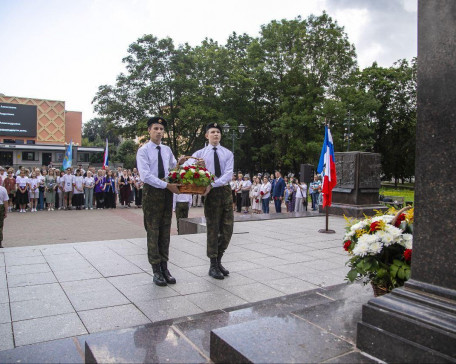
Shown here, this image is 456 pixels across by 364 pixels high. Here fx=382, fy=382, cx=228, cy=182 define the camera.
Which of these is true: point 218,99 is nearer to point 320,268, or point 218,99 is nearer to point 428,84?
point 320,268

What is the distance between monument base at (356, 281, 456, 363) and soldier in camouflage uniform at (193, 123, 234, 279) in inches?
106

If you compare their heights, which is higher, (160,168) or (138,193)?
(160,168)

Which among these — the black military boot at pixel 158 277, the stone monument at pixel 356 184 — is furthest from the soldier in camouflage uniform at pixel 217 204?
the stone monument at pixel 356 184

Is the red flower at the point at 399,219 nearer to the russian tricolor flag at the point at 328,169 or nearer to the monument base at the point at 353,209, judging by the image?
the russian tricolor flag at the point at 328,169

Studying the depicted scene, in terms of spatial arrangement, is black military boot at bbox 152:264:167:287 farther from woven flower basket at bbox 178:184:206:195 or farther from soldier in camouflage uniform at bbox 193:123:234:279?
woven flower basket at bbox 178:184:206:195

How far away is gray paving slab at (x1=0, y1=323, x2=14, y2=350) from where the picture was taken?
306 cm

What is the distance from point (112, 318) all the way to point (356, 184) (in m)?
10.0

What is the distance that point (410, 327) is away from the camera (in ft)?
7.66

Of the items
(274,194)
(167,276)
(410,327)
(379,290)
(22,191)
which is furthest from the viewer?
(274,194)

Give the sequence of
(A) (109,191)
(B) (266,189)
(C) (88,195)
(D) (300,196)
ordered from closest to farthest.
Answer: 1. (D) (300,196)
2. (B) (266,189)
3. (C) (88,195)
4. (A) (109,191)

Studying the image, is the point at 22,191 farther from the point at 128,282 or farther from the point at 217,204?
the point at 217,204

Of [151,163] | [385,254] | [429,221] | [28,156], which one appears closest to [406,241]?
[385,254]

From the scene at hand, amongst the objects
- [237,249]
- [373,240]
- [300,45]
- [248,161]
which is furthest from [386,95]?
[373,240]

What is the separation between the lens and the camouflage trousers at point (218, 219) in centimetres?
507
